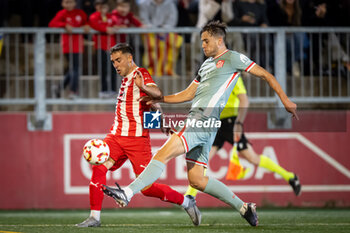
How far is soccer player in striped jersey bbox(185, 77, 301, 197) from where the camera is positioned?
35.0 feet

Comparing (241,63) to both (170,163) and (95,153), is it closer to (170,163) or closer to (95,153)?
(95,153)

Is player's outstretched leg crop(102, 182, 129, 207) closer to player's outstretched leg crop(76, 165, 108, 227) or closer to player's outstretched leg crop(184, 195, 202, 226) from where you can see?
player's outstretched leg crop(76, 165, 108, 227)

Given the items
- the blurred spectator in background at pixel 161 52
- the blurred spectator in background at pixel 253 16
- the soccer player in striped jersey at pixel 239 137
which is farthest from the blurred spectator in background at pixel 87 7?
the soccer player in striped jersey at pixel 239 137

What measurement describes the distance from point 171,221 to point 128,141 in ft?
4.93

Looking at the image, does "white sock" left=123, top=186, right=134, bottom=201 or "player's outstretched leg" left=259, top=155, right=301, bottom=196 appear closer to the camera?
"white sock" left=123, top=186, right=134, bottom=201

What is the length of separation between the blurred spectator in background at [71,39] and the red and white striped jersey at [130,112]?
3378mm

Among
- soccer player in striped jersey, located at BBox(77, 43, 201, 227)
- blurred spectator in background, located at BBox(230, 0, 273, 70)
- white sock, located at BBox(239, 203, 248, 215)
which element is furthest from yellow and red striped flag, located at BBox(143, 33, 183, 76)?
white sock, located at BBox(239, 203, 248, 215)

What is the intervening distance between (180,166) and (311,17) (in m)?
3.54

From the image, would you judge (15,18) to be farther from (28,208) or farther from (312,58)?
(312,58)

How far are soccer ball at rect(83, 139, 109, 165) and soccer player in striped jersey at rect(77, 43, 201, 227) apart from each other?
12 cm

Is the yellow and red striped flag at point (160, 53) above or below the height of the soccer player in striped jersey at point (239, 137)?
above

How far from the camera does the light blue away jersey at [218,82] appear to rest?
291 inches

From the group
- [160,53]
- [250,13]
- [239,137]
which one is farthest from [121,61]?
[250,13]

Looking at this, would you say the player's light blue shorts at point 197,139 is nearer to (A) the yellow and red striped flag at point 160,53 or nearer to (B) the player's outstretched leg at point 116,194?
(B) the player's outstretched leg at point 116,194
